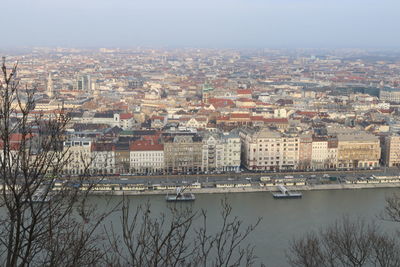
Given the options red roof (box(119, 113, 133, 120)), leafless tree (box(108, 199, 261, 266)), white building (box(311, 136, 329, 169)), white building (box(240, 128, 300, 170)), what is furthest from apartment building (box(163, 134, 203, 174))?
leafless tree (box(108, 199, 261, 266))

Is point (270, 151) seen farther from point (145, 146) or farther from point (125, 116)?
point (125, 116)

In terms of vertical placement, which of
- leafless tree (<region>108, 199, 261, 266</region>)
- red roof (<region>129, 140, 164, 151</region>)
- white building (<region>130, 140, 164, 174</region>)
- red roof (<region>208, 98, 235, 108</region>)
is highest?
leafless tree (<region>108, 199, 261, 266</region>)

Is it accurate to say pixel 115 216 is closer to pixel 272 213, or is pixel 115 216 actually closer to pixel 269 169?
pixel 272 213

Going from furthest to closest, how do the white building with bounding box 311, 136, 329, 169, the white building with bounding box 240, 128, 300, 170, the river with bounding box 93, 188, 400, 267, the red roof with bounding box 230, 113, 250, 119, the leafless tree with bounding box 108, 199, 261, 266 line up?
the red roof with bounding box 230, 113, 250, 119
the white building with bounding box 311, 136, 329, 169
the white building with bounding box 240, 128, 300, 170
the river with bounding box 93, 188, 400, 267
the leafless tree with bounding box 108, 199, 261, 266

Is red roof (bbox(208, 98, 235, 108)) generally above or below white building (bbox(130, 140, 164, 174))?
below

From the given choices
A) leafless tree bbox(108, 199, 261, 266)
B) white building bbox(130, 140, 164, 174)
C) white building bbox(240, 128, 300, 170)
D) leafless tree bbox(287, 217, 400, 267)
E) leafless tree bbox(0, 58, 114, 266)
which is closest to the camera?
leafless tree bbox(0, 58, 114, 266)

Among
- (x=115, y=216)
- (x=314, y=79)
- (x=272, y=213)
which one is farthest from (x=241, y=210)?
(x=314, y=79)

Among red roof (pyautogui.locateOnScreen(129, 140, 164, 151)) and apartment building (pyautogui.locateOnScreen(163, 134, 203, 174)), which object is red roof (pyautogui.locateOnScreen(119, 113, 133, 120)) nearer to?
red roof (pyautogui.locateOnScreen(129, 140, 164, 151))

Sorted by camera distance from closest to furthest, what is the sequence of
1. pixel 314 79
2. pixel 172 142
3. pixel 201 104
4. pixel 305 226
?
1. pixel 305 226
2. pixel 172 142
3. pixel 201 104
4. pixel 314 79

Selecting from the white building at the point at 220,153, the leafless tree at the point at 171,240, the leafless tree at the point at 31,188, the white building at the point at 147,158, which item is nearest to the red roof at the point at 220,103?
the white building at the point at 220,153
